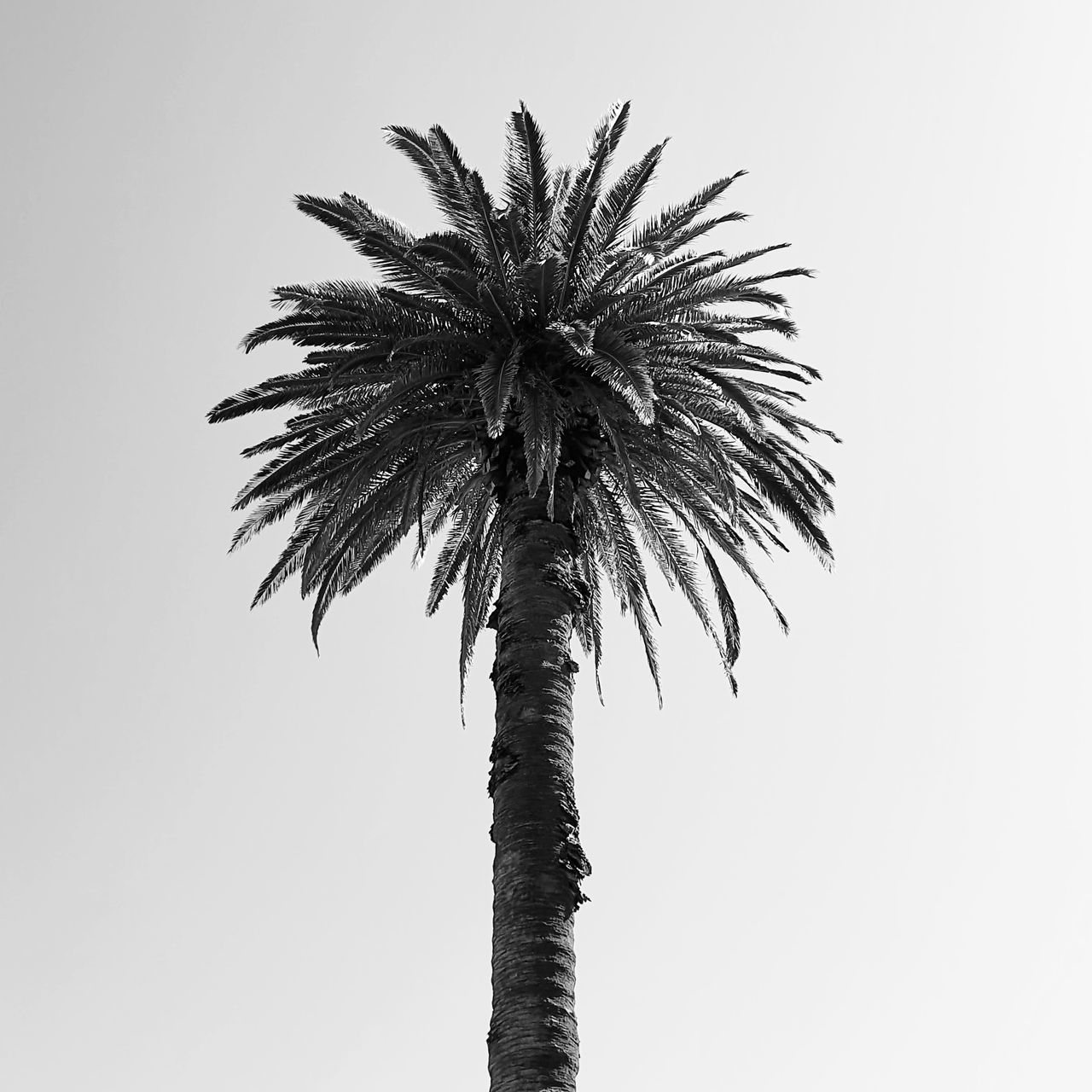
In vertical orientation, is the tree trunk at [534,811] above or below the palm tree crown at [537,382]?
below

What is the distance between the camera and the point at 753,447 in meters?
13.7

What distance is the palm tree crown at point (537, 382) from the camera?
12477mm

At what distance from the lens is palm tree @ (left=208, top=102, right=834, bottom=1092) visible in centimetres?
1159

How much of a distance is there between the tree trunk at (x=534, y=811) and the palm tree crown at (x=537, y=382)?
54 centimetres

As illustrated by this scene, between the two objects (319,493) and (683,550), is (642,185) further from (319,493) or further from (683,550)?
(319,493)

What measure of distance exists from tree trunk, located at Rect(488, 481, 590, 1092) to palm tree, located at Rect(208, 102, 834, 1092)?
3 centimetres

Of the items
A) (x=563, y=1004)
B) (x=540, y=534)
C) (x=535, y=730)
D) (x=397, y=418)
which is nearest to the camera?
(x=563, y=1004)

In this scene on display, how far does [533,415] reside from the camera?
12133 millimetres

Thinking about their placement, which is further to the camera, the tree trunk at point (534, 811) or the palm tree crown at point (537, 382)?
the palm tree crown at point (537, 382)

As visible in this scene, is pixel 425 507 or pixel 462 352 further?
pixel 425 507

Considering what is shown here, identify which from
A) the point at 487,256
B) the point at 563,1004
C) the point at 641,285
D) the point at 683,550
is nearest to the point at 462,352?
the point at 487,256

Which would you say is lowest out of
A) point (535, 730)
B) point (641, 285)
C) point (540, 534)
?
point (535, 730)

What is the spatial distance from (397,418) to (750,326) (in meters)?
4.07

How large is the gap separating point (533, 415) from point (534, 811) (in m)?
3.98
